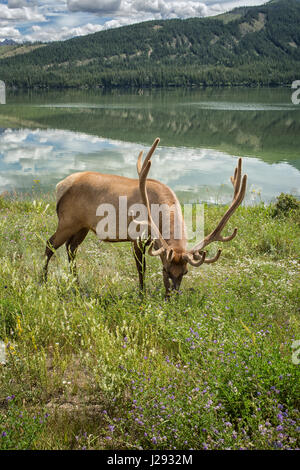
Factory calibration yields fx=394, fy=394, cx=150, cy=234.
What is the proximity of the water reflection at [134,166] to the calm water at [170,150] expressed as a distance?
43 mm

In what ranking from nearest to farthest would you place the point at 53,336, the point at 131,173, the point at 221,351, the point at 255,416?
the point at 255,416, the point at 221,351, the point at 53,336, the point at 131,173

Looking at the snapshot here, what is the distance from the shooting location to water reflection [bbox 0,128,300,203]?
17672 millimetres

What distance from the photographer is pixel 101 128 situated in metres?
37.7

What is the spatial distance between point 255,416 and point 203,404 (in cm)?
37

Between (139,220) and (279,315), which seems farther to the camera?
(139,220)

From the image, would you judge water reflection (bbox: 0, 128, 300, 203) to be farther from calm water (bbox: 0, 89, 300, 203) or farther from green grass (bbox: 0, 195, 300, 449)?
green grass (bbox: 0, 195, 300, 449)

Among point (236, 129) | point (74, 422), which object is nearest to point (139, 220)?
point (74, 422)

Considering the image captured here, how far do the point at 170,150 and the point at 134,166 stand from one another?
606 centimetres

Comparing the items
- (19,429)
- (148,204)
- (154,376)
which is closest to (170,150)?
(148,204)

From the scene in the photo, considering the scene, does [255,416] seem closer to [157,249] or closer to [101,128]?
[157,249]

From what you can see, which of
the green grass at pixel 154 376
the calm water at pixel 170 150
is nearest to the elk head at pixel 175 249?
the green grass at pixel 154 376

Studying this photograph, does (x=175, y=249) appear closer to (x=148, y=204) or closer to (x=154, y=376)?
(x=148, y=204)

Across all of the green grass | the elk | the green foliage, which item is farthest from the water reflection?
the green foliage

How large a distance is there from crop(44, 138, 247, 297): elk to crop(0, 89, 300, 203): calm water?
664 centimetres
